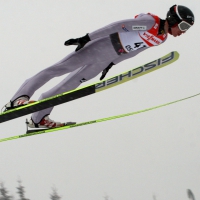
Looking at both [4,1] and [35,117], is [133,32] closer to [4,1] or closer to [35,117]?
[35,117]

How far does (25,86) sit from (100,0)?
15341 mm

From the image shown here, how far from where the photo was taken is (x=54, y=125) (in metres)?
6.28

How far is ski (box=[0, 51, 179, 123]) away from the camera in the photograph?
5172 mm

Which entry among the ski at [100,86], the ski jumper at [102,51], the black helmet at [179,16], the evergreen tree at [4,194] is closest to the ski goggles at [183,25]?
the black helmet at [179,16]

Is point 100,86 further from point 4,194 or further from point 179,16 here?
point 4,194

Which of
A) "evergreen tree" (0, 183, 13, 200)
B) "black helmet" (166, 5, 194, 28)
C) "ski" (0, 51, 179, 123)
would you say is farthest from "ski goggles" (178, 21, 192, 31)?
"evergreen tree" (0, 183, 13, 200)

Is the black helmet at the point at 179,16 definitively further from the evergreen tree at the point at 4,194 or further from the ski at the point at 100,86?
the evergreen tree at the point at 4,194

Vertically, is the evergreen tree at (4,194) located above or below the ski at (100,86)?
Answer: above

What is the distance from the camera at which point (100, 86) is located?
17.3 feet

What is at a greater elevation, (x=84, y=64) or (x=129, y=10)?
(x=129, y=10)

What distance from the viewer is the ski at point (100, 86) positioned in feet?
17.0

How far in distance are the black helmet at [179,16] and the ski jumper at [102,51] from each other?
0.18 metres

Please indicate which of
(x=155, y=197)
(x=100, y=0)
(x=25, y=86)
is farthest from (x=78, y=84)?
(x=155, y=197)

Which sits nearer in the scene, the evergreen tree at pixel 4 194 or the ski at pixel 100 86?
the ski at pixel 100 86
